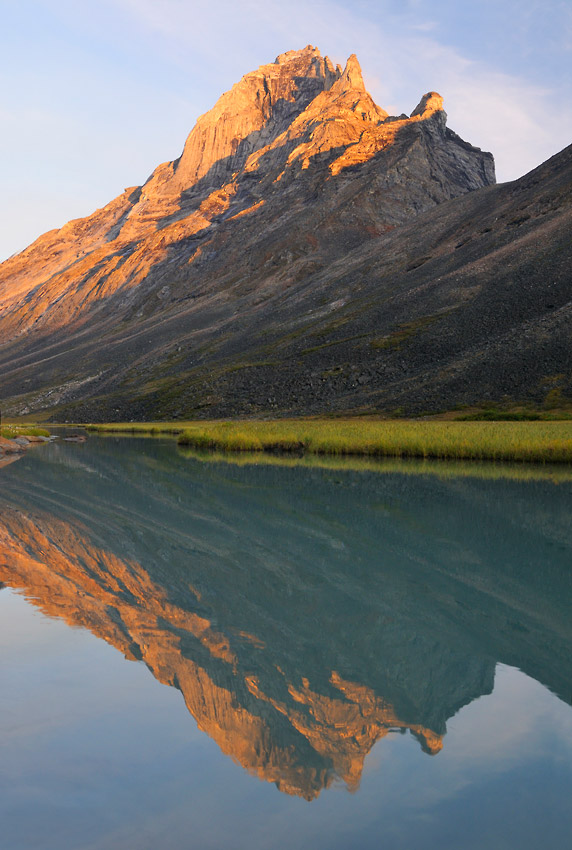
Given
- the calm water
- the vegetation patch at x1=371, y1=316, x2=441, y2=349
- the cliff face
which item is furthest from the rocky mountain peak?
the calm water

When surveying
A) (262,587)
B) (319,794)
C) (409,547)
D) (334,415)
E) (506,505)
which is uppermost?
(319,794)

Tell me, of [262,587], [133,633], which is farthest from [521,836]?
[262,587]

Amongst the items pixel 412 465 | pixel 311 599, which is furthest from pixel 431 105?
pixel 311 599

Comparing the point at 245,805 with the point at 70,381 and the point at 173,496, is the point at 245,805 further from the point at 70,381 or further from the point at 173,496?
the point at 70,381

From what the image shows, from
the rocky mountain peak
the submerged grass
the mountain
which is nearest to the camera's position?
the submerged grass

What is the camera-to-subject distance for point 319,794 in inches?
254

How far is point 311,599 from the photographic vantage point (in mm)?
13523

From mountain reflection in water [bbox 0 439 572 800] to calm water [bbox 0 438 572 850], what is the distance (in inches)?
1.8

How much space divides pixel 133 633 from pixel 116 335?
170 metres

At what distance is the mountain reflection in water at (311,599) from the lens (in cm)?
812

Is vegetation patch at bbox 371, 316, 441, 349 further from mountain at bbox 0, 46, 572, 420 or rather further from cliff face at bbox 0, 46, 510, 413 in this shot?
cliff face at bbox 0, 46, 510, 413

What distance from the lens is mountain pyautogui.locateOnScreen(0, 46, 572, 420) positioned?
8862 cm

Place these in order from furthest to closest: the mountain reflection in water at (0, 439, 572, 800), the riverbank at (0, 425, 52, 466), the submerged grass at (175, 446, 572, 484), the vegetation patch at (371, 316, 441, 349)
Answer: the vegetation patch at (371, 316, 441, 349) → the riverbank at (0, 425, 52, 466) → the submerged grass at (175, 446, 572, 484) → the mountain reflection in water at (0, 439, 572, 800)

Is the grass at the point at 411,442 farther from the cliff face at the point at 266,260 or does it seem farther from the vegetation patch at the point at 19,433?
the cliff face at the point at 266,260
